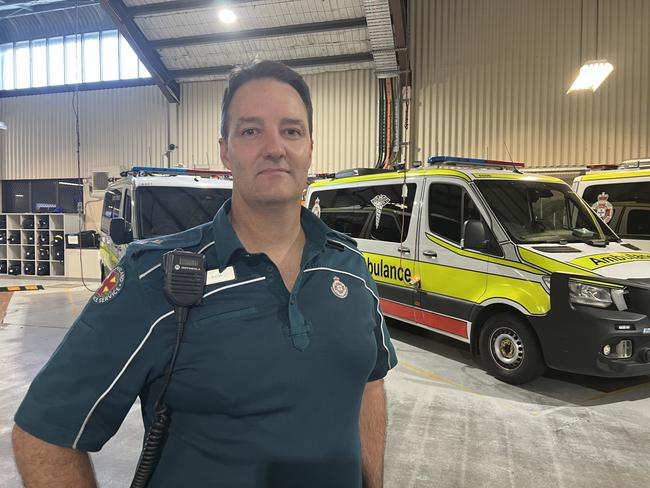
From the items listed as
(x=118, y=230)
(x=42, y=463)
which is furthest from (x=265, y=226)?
(x=118, y=230)

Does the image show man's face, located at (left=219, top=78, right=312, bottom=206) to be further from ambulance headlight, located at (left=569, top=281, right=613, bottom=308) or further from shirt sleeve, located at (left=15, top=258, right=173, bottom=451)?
ambulance headlight, located at (left=569, top=281, right=613, bottom=308)

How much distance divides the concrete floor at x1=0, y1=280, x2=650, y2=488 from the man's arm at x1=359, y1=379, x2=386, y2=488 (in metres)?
1.58

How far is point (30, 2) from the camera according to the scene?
40.6 ft

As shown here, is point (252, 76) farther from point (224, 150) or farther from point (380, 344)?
point (380, 344)

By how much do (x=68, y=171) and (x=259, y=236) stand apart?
14220mm

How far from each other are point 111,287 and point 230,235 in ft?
0.96

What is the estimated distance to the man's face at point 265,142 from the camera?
1.14 metres

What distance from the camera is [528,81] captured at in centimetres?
951

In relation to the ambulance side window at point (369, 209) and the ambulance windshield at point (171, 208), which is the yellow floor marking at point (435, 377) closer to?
the ambulance side window at point (369, 209)

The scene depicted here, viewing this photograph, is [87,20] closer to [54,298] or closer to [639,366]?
[54,298]

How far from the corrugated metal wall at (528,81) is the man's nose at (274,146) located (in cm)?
951

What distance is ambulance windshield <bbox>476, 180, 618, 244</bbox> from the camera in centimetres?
453

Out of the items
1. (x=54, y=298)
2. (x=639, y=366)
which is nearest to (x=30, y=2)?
(x=54, y=298)

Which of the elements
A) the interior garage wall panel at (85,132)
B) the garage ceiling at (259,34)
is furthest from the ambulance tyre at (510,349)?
the interior garage wall panel at (85,132)
